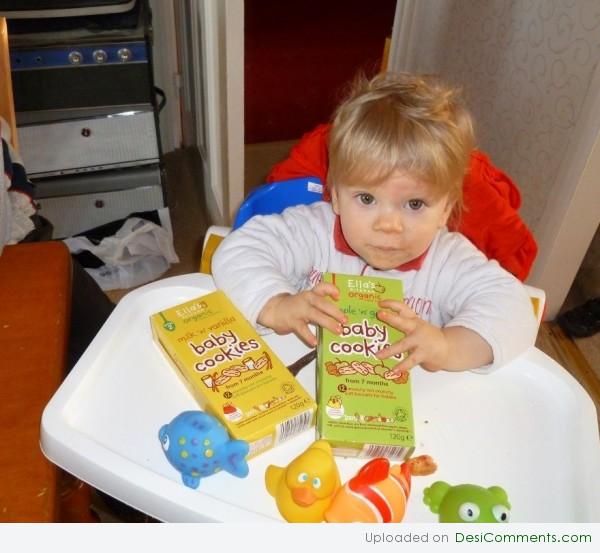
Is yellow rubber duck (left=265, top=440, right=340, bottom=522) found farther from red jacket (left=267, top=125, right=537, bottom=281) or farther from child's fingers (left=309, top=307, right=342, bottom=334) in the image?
red jacket (left=267, top=125, right=537, bottom=281)

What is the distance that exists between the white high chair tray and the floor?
0.47m

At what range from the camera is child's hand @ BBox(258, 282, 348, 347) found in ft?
2.33

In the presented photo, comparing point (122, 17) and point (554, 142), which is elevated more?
point (122, 17)

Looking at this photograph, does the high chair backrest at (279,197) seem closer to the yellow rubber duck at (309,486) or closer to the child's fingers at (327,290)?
the child's fingers at (327,290)

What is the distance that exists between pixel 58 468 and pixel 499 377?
20.0 inches

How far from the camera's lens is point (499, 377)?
78 centimetres

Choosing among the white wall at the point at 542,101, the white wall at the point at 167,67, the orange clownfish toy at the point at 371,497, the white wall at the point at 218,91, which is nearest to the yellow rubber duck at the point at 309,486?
the orange clownfish toy at the point at 371,497

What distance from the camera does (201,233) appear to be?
6.34 ft

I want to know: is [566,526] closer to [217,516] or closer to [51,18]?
[217,516]

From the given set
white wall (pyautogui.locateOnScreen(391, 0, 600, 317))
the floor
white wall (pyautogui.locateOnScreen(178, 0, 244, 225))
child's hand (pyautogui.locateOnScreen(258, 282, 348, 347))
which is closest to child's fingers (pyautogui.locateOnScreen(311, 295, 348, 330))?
child's hand (pyautogui.locateOnScreen(258, 282, 348, 347))

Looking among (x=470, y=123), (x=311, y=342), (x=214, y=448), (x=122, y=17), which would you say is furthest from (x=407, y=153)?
(x=122, y=17)

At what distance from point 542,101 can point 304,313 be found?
3.29ft

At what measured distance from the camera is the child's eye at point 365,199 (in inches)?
→ 31.5

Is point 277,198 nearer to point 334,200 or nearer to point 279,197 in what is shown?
point 279,197
